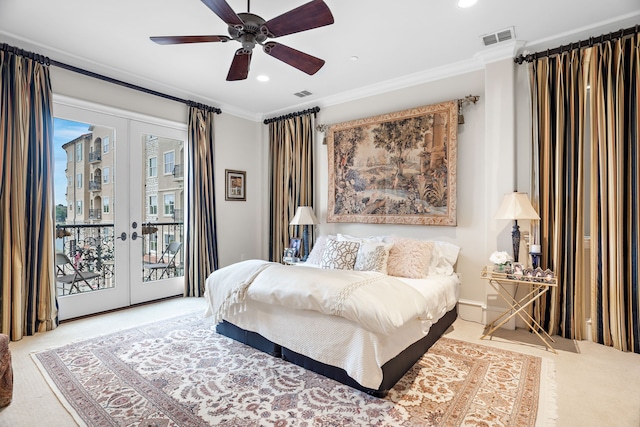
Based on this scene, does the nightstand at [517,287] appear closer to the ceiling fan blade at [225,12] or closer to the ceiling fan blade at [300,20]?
the ceiling fan blade at [300,20]

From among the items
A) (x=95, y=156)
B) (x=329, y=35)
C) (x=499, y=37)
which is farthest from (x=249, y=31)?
(x=95, y=156)

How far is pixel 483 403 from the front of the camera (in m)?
2.06

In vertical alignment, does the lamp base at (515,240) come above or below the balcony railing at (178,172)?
below

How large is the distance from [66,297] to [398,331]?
11.9 feet

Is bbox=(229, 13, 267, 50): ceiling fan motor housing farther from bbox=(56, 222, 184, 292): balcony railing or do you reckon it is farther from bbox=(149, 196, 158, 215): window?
bbox=(56, 222, 184, 292): balcony railing

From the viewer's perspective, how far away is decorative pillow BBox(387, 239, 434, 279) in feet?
10.8

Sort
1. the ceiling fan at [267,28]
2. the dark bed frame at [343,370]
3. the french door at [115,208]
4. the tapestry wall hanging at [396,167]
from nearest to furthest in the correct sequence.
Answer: the ceiling fan at [267,28] < the dark bed frame at [343,370] < the french door at [115,208] < the tapestry wall hanging at [396,167]

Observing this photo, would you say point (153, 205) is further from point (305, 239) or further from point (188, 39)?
point (188, 39)

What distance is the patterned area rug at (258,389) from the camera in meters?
1.92

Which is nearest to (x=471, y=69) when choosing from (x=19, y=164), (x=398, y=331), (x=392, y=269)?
(x=392, y=269)

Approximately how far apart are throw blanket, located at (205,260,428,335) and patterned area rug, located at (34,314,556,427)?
1.51 feet

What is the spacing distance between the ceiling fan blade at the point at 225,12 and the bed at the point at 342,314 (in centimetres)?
190

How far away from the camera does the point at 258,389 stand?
2230 millimetres

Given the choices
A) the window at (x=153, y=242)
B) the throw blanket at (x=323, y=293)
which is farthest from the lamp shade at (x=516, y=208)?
the window at (x=153, y=242)
